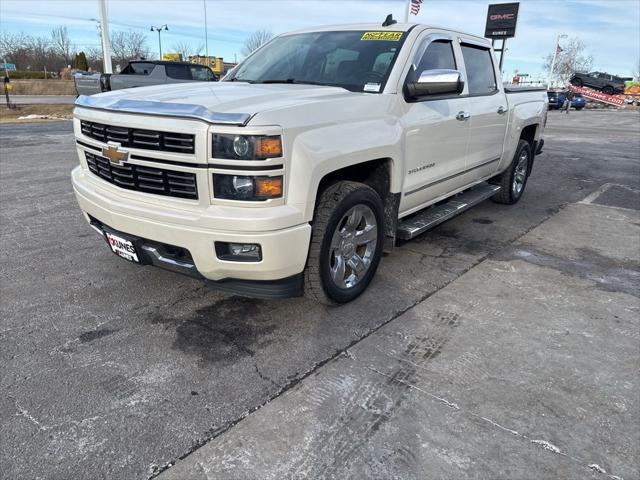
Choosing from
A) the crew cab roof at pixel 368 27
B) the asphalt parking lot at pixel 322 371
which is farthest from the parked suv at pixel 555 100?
the asphalt parking lot at pixel 322 371

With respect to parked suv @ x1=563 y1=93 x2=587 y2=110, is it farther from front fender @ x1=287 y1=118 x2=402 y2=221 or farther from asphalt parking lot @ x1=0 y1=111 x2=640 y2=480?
front fender @ x1=287 y1=118 x2=402 y2=221

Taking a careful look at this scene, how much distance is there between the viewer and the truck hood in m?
2.68

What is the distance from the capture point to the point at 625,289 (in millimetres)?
4129

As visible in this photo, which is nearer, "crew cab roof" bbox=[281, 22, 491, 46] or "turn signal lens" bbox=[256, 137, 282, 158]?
"turn signal lens" bbox=[256, 137, 282, 158]

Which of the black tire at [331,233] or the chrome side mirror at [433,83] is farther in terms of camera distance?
the chrome side mirror at [433,83]

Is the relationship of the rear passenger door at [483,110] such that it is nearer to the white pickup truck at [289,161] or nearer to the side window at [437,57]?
the white pickup truck at [289,161]

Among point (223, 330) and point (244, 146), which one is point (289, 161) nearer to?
point (244, 146)

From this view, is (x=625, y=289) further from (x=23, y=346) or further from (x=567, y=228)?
(x=23, y=346)

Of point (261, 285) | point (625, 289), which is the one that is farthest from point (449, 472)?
point (625, 289)

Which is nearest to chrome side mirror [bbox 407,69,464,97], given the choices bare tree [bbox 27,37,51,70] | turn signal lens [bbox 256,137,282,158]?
Result: turn signal lens [bbox 256,137,282,158]

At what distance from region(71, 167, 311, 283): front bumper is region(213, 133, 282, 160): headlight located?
0.96 ft

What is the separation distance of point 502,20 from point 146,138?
127 ft

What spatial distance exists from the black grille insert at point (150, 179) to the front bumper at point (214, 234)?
0.26ft

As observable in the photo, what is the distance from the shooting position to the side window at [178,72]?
1541cm
